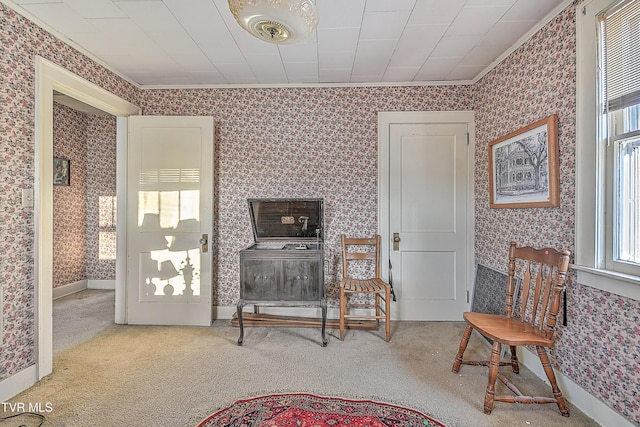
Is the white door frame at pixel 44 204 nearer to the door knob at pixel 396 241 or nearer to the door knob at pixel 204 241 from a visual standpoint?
the door knob at pixel 204 241

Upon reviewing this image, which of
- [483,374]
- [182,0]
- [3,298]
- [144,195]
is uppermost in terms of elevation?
[182,0]

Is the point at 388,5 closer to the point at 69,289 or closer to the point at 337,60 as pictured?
the point at 337,60

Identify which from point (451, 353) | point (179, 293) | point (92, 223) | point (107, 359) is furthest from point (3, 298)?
point (451, 353)

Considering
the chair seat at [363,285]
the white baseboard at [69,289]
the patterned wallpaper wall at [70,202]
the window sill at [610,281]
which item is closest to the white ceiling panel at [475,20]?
the window sill at [610,281]

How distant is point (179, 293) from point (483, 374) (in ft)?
8.89

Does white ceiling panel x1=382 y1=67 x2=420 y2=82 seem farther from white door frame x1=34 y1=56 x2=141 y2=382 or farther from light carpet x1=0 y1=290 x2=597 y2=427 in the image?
white door frame x1=34 y1=56 x2=141 y2=382

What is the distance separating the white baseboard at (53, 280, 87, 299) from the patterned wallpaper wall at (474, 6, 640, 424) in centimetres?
504

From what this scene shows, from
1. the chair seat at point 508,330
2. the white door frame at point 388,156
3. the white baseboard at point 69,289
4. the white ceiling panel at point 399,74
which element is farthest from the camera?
the white baseboard at point 69,289

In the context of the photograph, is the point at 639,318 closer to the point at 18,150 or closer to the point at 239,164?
the point at 239,164

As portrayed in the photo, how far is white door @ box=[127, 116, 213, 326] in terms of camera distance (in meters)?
2.97

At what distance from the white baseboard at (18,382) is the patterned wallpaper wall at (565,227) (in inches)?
135

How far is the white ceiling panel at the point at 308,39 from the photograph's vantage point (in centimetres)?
192

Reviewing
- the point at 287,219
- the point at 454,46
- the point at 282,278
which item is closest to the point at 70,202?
the point at 287,219

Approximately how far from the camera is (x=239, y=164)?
317 centimetres
